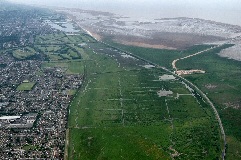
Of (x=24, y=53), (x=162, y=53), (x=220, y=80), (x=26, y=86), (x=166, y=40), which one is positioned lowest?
(x=26, y=86)

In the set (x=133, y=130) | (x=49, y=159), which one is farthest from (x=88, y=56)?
(x=49, y=159)

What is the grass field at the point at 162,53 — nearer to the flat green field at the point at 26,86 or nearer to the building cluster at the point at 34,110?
the building cluster at the point at 34,110

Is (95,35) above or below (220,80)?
above

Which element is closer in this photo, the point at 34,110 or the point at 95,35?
the point at 34,110

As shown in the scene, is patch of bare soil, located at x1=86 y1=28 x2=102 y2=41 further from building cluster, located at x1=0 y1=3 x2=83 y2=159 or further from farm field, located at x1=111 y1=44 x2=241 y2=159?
building cluster, located at x1=0 y1=3 x2=83 y2=159

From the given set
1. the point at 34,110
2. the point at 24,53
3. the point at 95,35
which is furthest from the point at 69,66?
the point at 95,35

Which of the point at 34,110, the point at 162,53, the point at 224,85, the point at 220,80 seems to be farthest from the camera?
the point at 162,53

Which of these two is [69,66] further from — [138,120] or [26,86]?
[138,120]

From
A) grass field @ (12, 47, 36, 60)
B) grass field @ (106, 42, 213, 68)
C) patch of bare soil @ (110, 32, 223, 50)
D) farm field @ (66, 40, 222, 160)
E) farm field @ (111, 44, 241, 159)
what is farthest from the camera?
patch of bare soil @ (110, 32, 223, 50)

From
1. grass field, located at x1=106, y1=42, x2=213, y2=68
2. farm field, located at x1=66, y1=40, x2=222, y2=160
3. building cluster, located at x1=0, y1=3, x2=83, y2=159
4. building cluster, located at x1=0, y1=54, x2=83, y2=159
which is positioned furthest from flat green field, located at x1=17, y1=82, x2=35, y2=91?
grass field, located at x1=106, y1=42, x2=213, y2=68
